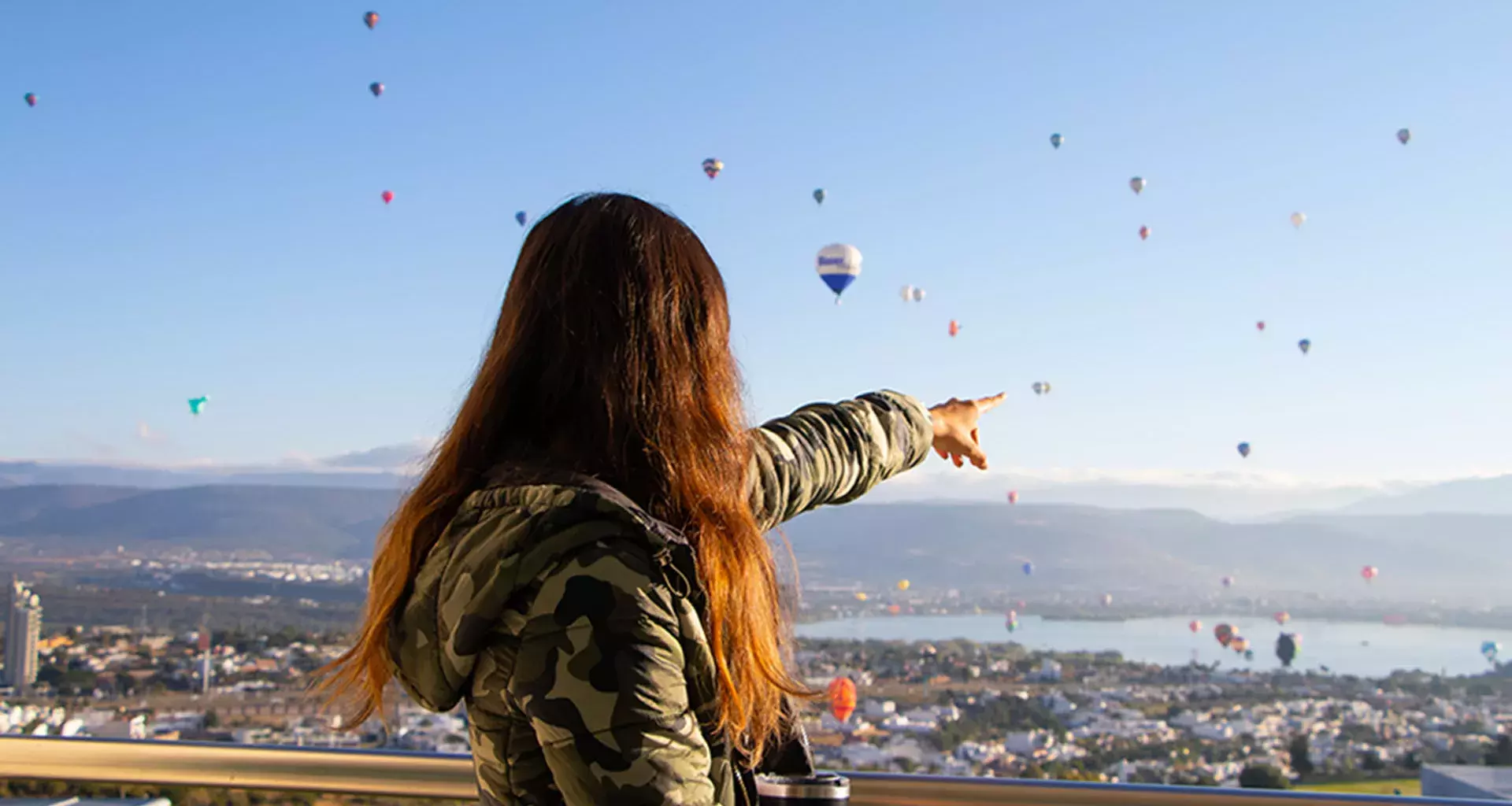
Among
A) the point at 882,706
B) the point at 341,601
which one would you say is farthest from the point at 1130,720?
the point at 341,601

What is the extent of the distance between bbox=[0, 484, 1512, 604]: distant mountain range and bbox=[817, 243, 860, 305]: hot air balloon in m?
2.44

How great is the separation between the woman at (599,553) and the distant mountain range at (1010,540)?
38.5 ft

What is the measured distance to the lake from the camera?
20.6 metres

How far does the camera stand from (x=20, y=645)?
684cm

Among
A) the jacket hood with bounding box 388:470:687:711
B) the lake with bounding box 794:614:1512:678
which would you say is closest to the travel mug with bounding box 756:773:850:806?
the jacket hood with bounding box 388:470:687:711

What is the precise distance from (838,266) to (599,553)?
12.6 m

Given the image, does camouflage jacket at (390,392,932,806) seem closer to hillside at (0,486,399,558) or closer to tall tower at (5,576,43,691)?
tall tower at (5,576,43,691)

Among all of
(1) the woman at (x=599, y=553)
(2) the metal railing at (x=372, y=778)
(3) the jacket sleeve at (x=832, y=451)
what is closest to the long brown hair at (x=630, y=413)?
(1) the woman at (x=599, y=553)

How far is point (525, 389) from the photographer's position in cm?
97

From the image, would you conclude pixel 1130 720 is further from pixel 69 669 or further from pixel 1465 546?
pixel 1465 546

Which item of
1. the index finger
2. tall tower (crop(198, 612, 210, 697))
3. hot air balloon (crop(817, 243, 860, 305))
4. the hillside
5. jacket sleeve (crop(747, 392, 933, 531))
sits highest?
hot air balloon (crop(817, 243, 860, 305))

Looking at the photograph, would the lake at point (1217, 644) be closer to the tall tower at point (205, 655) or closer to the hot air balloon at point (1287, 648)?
the hot air balloon at point (1287, 648)

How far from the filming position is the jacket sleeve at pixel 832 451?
3.61ft

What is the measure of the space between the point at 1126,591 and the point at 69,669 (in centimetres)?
2646
